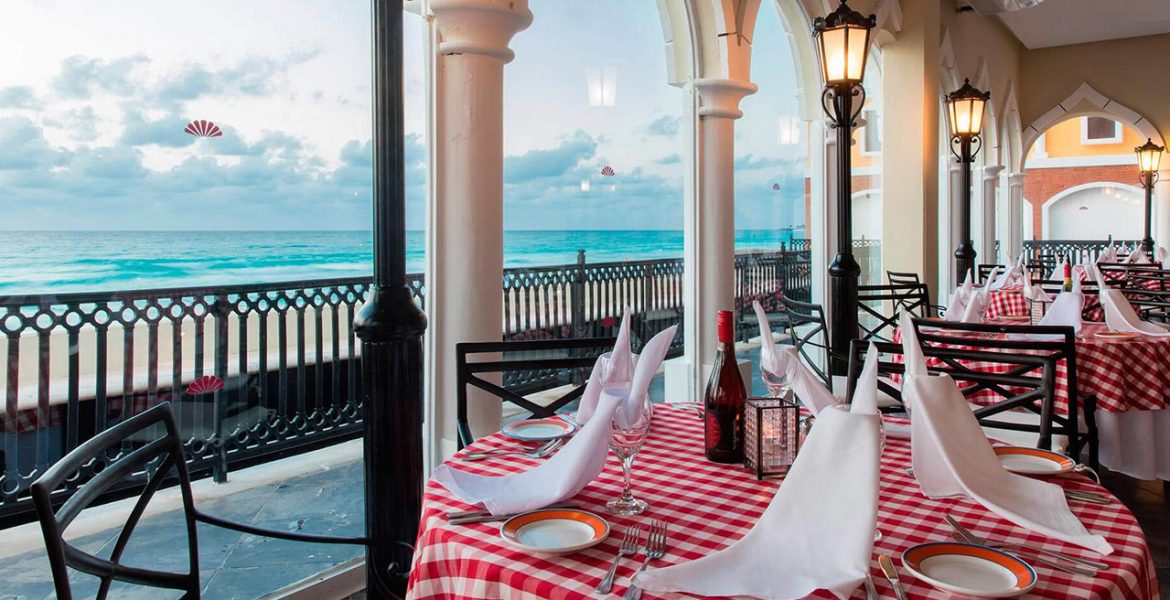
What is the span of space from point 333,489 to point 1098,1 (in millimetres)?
11001

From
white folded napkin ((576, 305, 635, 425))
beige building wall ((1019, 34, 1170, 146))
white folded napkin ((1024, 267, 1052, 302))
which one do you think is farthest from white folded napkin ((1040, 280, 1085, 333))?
beige building wall ((1019, 34, 1170, 146))

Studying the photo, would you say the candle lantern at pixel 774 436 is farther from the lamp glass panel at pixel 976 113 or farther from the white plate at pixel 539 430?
the lamp glass panel at pixel 976 113

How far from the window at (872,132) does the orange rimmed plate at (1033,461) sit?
624cm

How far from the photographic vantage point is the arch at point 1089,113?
452 inches

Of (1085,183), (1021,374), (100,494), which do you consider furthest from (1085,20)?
(1085,183)

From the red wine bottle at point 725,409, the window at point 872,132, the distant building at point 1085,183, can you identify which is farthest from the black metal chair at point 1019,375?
the distant building at point 1085,183

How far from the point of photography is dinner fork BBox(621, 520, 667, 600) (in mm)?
951

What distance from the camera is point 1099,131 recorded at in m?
21.2

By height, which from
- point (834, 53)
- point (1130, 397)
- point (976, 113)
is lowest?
point (1130, 397)

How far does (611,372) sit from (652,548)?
0.55 m

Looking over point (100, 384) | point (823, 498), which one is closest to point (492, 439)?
point (823, 498)

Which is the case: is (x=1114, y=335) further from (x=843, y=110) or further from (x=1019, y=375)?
(x=843, y=110)

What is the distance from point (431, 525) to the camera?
122 centimetres

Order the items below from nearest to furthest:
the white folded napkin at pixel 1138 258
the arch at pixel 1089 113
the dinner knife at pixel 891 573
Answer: the dinner knife at pixel 891 573 < the white folded napkin at pixel 1138 258 < the arch at pixel 1089 113
